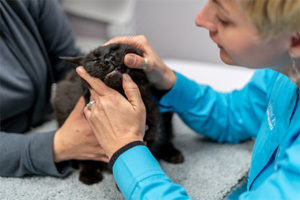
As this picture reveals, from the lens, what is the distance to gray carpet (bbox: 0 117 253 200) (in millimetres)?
777

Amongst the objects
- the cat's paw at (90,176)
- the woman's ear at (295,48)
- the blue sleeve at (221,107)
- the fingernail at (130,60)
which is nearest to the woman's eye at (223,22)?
the woman's ear at (295,48)

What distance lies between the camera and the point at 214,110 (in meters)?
1.10

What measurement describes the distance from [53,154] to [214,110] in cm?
68

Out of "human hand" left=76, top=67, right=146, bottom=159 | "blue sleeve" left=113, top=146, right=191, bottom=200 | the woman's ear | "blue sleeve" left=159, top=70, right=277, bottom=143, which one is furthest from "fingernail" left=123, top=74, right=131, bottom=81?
the woman's ear

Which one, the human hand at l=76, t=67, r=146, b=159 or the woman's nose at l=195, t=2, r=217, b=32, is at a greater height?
the woman's nose at l=195, t=2, r=217, b=32

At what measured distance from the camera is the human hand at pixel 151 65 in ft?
2.49

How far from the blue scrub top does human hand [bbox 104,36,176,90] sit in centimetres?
4

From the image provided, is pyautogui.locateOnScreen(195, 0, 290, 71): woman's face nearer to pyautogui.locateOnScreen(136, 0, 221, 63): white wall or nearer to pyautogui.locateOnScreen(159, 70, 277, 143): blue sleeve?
pyautogui.locateOnScreen(159, 70, 277, 143): blue sleeve

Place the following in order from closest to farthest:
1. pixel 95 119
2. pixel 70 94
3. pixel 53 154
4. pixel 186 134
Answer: pixel 95 119 < pixel 53 154 < pixel 70 94 < pixel 186 134

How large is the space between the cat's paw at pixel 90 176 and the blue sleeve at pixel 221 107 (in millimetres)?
366

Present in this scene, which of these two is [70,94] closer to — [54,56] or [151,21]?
[54,56]

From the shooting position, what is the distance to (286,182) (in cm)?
48

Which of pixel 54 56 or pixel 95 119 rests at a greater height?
pixel 95 119

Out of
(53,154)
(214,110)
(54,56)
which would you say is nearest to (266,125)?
(214,110)
